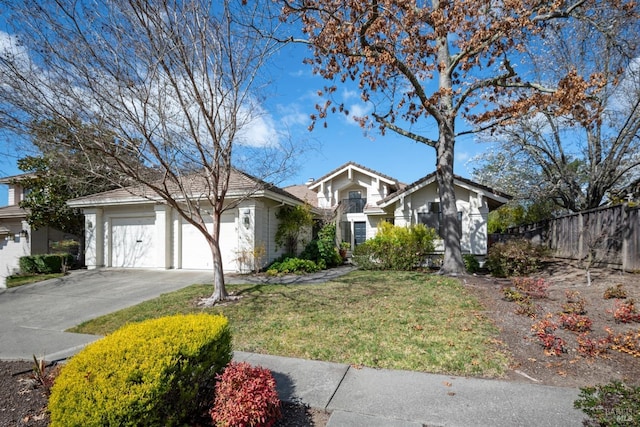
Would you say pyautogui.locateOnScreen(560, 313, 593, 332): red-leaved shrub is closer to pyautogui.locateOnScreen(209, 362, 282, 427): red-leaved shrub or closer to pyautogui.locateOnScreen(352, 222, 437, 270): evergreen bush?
pyautogui.locateOnScreen(209, 362, 282, 427): red-leaved shrub

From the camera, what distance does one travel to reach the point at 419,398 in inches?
137

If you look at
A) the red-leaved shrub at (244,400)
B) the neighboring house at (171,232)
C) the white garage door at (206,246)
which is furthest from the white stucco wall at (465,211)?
the red-leaved shrub at (244,400)

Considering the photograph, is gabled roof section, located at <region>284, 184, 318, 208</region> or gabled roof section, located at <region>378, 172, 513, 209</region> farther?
gabled roof section, located at <region>284, 184, 318, 208</region>

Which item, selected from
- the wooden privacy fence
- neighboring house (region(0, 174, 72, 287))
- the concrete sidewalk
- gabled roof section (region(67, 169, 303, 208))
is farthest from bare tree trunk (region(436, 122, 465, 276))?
neighboring house (region(0, 174, 72, 287))

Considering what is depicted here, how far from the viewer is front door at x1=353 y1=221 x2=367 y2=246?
65.5 ft

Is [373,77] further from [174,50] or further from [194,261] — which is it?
[194,261]

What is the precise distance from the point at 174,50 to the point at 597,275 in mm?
12104

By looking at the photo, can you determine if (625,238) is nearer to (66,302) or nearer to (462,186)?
(462,186)

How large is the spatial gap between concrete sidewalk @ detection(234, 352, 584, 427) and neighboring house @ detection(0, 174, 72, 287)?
1917 centimetres

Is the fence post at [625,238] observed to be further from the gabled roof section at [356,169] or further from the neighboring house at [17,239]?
the neighboring house at [17,239]

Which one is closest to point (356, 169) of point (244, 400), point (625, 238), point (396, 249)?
point (396, 249)

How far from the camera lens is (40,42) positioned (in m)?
6.23

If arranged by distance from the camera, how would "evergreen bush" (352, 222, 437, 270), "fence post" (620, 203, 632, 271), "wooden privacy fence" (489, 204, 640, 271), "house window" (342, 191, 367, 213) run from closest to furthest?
"wooden privacy fence" (489, 204, 640, 271), "fence post" (620, 203, 632, 271), "evergreen bush" (352, 222, 437, 270), "house window" (342, 191, 367, 213)

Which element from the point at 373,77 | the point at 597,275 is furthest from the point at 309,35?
the point at 597,275
